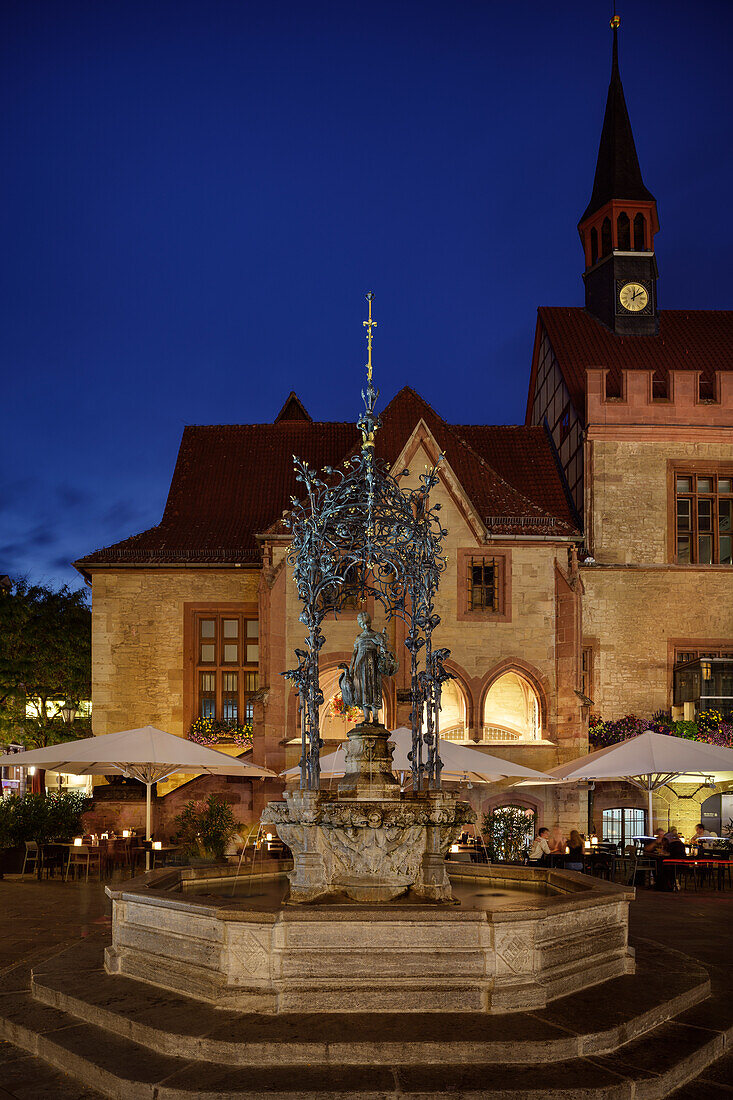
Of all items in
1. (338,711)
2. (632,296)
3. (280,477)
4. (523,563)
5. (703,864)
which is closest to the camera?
(703,864)

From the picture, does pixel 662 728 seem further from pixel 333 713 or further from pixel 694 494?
pixel 333 713

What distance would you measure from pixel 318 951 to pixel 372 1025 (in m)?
0.82

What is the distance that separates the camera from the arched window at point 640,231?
35906 millimetres

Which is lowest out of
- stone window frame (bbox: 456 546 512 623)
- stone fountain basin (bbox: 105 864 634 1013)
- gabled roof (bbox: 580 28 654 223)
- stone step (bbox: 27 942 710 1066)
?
stone step (bbox: 27 942 710 1066)

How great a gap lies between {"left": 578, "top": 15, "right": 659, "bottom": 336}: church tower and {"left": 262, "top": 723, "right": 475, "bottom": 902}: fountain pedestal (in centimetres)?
2667

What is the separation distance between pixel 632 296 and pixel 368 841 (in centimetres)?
2789

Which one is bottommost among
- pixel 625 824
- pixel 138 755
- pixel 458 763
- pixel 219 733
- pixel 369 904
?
pixel 625 824

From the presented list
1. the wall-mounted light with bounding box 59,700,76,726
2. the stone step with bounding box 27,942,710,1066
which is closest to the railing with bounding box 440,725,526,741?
the wall-mounted light with bounding box 59,700,76,726

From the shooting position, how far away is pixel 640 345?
3425cm

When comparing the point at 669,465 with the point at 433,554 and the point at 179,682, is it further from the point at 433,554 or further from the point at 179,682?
the point at 433,554

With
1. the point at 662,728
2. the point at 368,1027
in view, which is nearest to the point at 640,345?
the point at 662,728

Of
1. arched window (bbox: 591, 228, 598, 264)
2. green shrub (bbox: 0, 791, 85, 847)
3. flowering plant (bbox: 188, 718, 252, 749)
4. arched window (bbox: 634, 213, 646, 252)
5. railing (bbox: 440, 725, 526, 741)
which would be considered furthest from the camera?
arched window (bbox: 591, 228, 598, 264)

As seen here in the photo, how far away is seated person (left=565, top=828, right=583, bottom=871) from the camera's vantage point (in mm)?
19172

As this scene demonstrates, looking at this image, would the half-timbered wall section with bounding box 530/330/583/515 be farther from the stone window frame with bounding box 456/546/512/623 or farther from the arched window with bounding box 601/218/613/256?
the stone window frame with bounding box 456/546/512/623
